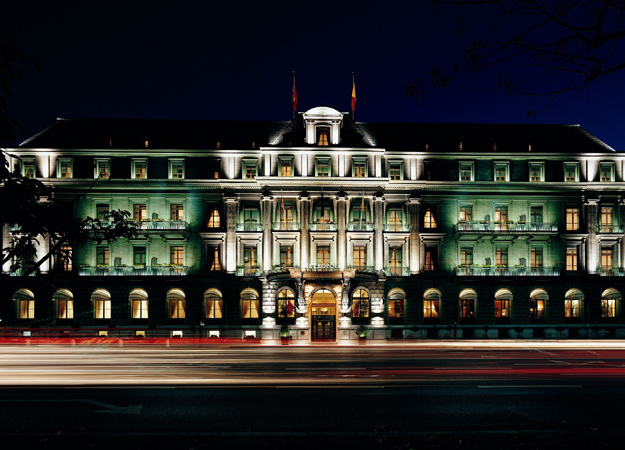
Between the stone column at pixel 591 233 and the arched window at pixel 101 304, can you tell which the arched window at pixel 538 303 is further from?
the arched window at pixel 101 304

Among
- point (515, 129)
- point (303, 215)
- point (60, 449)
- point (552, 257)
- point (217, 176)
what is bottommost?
point (60, 449)

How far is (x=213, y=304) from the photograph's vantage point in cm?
4803

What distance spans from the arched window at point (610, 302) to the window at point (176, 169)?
42020mm

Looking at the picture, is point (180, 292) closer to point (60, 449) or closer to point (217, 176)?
point (217, 176)

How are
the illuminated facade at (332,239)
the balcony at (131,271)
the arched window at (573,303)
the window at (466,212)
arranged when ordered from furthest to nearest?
the window at (466,212)
the arched window at (573,303)
the balcony at (131,271)
the illuminated facade at (332,239)

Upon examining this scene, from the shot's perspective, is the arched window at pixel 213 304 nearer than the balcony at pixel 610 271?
Yes

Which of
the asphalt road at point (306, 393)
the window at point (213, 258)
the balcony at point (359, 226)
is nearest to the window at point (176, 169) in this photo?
the window at point (213, 258)

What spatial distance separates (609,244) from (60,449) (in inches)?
2071

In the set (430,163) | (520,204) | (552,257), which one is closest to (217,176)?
(430,163)

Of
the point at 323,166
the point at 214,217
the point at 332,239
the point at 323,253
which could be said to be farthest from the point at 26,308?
the point at 323,166

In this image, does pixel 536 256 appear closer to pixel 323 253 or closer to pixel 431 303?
pixel 431 303

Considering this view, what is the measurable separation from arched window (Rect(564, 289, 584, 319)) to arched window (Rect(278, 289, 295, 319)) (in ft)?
85.3

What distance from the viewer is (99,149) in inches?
1902

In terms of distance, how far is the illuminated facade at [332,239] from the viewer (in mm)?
47594
